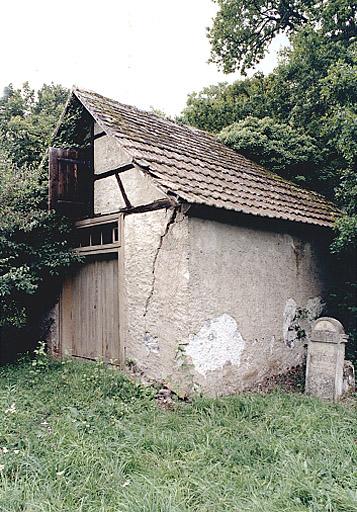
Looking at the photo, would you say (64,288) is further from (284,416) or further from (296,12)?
(296,12)

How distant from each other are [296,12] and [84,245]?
11.1 meters

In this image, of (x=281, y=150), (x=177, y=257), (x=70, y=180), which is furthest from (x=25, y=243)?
(x=281, y=150)

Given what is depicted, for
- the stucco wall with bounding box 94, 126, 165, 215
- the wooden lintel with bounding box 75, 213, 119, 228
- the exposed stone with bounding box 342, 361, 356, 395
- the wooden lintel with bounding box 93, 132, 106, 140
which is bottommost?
the exposed stone with bounding box 342, 361, 356, 395

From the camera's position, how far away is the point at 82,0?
9.27m

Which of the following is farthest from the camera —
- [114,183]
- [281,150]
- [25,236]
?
[281,150]

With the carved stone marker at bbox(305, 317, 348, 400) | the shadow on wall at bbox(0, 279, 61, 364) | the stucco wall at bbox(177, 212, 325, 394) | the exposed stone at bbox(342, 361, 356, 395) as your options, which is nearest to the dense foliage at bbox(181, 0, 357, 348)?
the stucco wall at bbox(177, 212, 325, 394)

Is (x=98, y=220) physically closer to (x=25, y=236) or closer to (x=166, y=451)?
(x=25, y=236)

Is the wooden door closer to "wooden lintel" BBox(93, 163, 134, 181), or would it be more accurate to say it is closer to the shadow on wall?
the shadow on wall

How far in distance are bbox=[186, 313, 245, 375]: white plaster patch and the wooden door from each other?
1410mm

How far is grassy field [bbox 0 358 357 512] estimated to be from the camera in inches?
146

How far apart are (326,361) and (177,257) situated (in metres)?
2.77

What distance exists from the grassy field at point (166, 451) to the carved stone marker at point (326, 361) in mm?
428

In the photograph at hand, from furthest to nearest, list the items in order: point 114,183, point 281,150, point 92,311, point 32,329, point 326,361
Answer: point 281,150, point 32,329, point 92,311, point 114,183, point 326,361

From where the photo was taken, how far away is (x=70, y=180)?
7.77 metres
